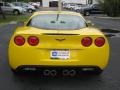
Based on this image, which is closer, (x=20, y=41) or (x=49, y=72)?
(x=20, y=41)

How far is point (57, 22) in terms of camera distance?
29.9 feet

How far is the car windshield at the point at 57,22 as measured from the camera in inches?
347

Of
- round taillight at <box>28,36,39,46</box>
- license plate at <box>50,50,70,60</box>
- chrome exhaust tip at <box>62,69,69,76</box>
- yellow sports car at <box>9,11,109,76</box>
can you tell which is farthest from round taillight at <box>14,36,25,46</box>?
chrome exhaust tip at <box>62,69,69,76</box>

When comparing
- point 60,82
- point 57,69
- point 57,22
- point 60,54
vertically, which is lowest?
point 60,82

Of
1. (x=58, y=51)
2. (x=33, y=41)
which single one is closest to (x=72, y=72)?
(x=58, y=51)

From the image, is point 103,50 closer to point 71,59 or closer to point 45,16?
point 71,59

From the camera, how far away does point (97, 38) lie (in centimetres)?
820

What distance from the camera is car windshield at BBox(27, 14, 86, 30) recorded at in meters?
8.82

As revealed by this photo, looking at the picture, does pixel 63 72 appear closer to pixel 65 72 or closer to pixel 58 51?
pixel 65 72

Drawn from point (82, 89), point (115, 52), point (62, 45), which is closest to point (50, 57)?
point (62, 45)

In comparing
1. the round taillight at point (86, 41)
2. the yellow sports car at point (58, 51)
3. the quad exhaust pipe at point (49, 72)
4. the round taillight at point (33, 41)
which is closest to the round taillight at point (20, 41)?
the yellow sports car at point (58, 51)

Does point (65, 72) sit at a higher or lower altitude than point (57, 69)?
lower

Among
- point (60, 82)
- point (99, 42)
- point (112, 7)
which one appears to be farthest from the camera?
point (112, 7)

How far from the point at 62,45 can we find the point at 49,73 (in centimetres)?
69
